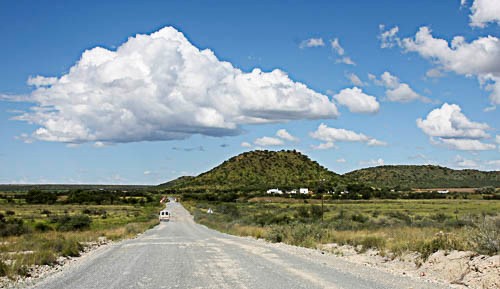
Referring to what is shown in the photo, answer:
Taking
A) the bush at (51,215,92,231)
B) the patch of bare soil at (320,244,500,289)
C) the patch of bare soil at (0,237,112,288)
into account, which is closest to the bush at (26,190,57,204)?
the bush at (51,215,92,231)

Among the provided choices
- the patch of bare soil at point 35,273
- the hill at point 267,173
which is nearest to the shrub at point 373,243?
the patch of bare soil at point 35,273

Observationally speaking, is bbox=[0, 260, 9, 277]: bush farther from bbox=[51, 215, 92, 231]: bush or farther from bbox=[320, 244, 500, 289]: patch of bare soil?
bbox=[51, 215, 92, 231]: bush

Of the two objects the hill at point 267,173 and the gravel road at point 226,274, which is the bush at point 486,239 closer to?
the gravel road at point 226,274

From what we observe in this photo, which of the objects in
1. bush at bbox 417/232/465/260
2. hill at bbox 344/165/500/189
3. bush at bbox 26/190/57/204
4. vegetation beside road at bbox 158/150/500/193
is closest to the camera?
bush at bbox 417/232/465/260

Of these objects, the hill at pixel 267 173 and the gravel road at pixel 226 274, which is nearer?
the gravel road at pixel 226 274

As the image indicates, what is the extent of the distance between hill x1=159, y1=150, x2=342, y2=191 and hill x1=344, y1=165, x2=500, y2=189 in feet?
39.4

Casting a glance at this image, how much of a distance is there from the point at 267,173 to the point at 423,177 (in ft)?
149

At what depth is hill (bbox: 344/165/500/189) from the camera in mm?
145625

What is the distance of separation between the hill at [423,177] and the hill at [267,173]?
39.4 feet

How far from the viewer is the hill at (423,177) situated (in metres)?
146

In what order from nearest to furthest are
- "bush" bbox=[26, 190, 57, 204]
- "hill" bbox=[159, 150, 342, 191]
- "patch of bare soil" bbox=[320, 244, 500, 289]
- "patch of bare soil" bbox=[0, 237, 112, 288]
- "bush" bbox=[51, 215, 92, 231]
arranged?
1. "patch of bare soil" bbox=[320, 244, 500, 289]
2. "patch of bare soil" bbox=[0, 237, 112, 288]
3. "bush" bbox=[51, 215, 92, 231]
4. "bush" bbox=[26, 190, 57, 204]
5. "hill" bbox=[159, 150, 342, 191]

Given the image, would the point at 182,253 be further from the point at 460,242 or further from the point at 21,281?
the point at 460,242

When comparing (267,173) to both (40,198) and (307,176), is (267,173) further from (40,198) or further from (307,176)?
(40,198)

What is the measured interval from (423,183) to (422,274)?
463ft
